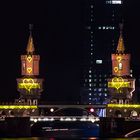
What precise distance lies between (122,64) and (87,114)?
1149 centimetres

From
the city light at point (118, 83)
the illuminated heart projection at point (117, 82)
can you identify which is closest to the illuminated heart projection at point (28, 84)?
the city light at point (118, 83)

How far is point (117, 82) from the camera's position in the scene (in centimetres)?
17888

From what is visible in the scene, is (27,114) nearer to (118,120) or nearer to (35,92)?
(35,92)

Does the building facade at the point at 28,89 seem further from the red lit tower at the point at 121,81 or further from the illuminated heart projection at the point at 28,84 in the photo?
the red lit tower at the point at 121,81

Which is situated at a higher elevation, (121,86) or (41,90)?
(121,86)

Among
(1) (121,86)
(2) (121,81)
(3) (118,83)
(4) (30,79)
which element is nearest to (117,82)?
(3) (118,83)

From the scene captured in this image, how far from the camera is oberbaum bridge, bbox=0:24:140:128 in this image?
173 metres

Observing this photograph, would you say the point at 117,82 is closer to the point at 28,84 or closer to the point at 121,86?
the point at 121,86

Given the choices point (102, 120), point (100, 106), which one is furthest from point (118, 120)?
point (100, 106)

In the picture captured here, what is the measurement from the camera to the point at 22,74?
18088 centimetres

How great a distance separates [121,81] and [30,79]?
15127 millimetres

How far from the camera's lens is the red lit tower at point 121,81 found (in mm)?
177125

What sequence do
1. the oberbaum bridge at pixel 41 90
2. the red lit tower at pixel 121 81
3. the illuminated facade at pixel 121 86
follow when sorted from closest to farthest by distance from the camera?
the oberbaum bridge at pixel 41 90 < the illuminated facade at pixel 121 86 < the red lit tower at pixel 121 81

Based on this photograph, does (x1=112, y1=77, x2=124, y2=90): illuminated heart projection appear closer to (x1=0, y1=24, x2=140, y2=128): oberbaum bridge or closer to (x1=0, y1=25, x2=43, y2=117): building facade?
(x1=0, y1=24, x2=140, y2=128): oberbaum bridge
